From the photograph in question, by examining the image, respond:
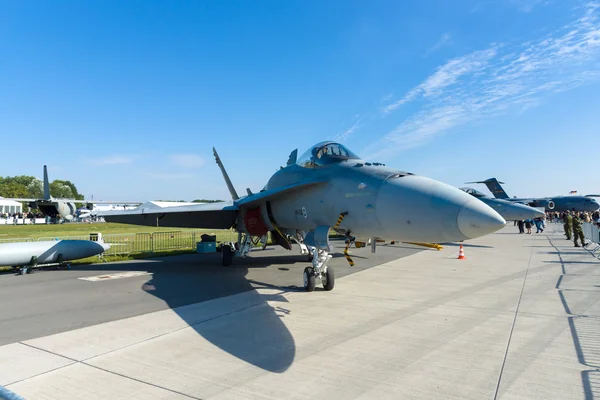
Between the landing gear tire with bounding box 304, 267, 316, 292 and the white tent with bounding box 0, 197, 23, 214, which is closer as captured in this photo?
the landing gear tire with bounding box 304, 267, 316, 292

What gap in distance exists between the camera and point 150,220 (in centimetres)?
1201

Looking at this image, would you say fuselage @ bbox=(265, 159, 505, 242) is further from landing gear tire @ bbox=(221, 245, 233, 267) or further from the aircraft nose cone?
landing gear tire @ bbox=(221, 245, 233, 267)

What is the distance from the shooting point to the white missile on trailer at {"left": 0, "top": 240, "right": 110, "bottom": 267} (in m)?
10.3

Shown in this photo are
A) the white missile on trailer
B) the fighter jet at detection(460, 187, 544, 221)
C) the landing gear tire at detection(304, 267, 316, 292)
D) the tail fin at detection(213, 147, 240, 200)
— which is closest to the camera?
the landing gear tire at detection(304, 267, 316, 292)

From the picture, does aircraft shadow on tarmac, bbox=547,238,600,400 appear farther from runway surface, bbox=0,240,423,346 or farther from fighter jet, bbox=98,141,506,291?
runway surface, bbox=0,240,423,346

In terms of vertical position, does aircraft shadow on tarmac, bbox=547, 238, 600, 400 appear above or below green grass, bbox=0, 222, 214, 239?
below

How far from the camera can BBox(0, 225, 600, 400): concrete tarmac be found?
11.4 ft

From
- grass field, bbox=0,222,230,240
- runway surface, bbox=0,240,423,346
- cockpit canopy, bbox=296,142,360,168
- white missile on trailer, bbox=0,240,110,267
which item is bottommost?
runway surface, bbox=0,240,423,346

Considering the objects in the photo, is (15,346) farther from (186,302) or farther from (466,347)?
(466,347)

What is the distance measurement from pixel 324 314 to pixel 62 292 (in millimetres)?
5833

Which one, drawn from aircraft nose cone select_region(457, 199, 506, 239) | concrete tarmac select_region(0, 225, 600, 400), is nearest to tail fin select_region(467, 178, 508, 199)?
concrete tarmac select_region(0, 225, 600, 400)

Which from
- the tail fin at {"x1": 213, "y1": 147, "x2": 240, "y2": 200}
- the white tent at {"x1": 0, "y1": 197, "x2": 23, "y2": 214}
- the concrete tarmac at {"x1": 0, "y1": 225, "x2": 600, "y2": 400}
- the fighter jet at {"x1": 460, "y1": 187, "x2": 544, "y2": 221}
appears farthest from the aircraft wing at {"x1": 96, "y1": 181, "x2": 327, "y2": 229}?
the white tent at {"x1": 0, "y1": 197, "x2": 23, "y2": 214}

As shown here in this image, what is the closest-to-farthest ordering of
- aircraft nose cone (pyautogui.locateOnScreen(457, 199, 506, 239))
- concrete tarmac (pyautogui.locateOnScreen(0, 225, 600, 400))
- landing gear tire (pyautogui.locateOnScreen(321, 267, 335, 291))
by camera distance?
concrete tarmac (pyautogui.locateOnScreen(0, 225, 600, 400)) → aircraft nose cone (pyautogui.locateOnScreen(457, 199, 506, 239)) → landing gear tire (pyautogui.locateOnScreen(321, 267, 335, 291))

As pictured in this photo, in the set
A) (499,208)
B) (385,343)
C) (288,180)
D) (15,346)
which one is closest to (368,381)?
(385,343)
